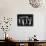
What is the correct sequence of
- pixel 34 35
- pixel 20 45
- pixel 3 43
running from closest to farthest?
pixel 20 45 → pixel 3 43 → pixel 34 35

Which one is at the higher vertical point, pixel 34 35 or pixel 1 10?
pixel 1 10

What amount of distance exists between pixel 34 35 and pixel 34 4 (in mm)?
1025

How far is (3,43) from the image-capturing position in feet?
12.1

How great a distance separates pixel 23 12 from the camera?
4070 mm

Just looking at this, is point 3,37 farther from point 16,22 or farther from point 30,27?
point 30,27

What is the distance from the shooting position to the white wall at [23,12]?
4.01 meters

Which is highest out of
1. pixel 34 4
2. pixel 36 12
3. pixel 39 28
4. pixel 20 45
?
pixel 34 4

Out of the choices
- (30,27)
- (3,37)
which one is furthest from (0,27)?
(30,27)

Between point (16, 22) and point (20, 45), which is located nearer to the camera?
point (20, 45)

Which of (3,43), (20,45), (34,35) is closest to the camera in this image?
(20,45)

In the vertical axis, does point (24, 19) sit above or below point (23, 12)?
below

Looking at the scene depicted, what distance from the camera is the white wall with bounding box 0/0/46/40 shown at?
4008 millimetres

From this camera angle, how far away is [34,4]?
408 cm

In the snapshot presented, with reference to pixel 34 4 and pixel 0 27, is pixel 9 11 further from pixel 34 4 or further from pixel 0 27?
pixel 34 4
